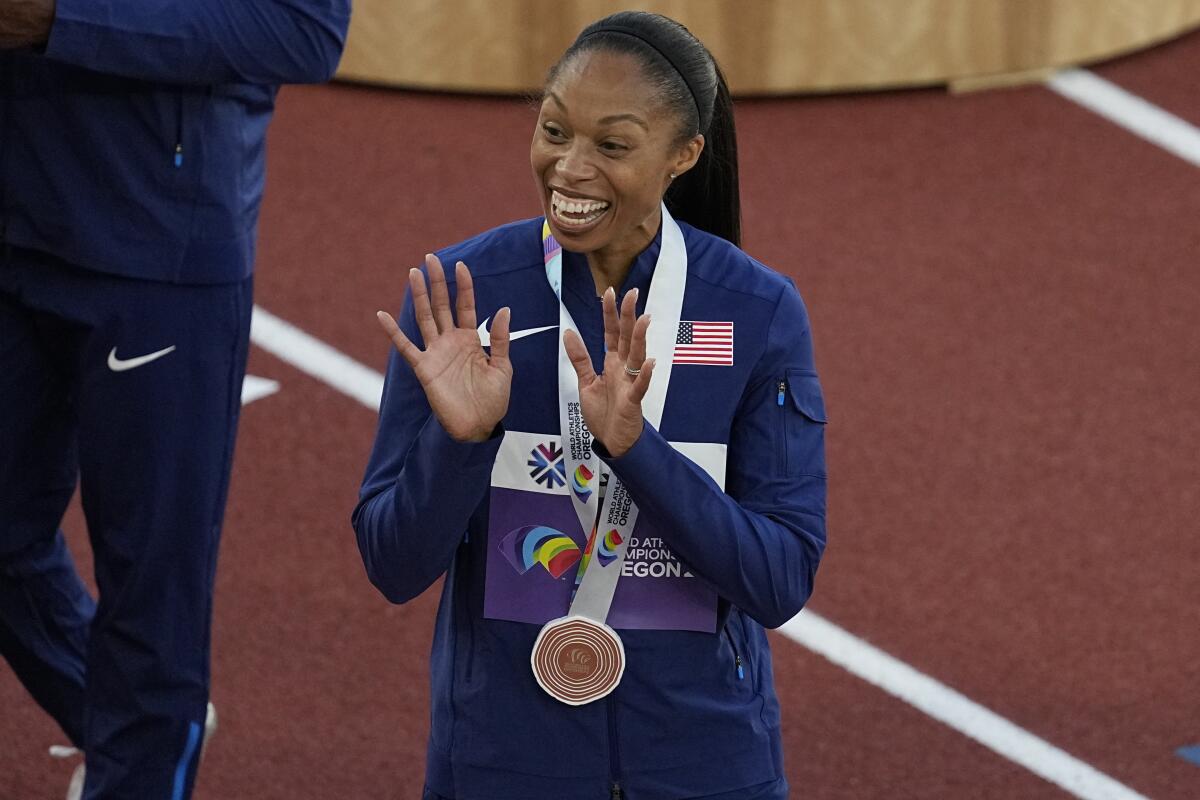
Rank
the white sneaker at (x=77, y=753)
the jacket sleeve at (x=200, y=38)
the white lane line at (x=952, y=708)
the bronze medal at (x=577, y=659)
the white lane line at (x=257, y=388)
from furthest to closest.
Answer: the white lane line at (x=257, y=388) → the white lane line at (x=952, y=708) → the white sneaker at (x=77, y=753) → the jacket sleeve at (x=200, y=38) → the bronze medal at (x=577, y=659)

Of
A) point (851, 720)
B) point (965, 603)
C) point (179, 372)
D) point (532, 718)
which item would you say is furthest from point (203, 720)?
point (965, 603)

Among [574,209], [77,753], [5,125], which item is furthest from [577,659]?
[77,753]

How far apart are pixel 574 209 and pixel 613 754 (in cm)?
70

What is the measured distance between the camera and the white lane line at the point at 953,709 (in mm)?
4418

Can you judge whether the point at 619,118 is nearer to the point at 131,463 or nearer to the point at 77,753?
the point at 131,463

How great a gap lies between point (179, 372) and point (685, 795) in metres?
1.34

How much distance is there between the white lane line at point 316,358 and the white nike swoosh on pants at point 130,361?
2339 millimetres

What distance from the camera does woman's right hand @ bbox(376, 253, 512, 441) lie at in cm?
246

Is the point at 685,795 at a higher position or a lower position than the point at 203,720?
higher

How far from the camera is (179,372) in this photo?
3541 mm

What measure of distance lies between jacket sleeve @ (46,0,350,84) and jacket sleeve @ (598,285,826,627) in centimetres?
113

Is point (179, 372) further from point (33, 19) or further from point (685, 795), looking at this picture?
point (685, 795)

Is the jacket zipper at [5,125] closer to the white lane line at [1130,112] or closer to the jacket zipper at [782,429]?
the jacket zipper at [782,429]

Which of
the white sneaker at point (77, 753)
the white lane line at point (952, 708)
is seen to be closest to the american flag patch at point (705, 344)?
the white sneaker at point (77, 753)
